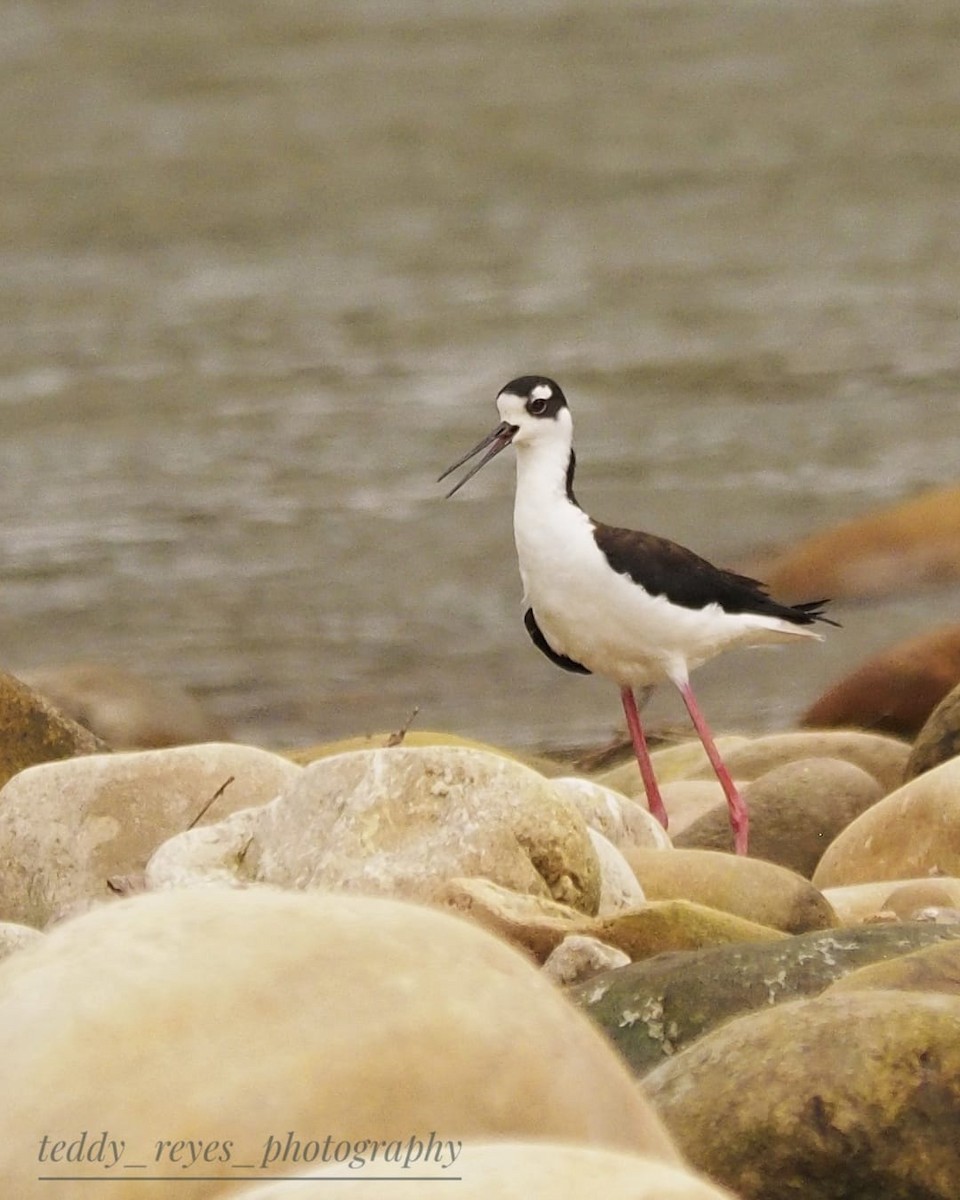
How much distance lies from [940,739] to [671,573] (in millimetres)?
1194

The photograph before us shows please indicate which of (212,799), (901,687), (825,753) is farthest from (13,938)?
(901,687)

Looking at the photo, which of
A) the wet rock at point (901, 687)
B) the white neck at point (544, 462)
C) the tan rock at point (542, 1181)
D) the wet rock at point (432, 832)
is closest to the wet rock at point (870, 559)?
the wet rock at point (901, 687)

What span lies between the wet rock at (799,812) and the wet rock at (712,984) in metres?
2.81

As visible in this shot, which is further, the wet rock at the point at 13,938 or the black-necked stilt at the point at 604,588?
the black-necked stilt at the point at 604,588

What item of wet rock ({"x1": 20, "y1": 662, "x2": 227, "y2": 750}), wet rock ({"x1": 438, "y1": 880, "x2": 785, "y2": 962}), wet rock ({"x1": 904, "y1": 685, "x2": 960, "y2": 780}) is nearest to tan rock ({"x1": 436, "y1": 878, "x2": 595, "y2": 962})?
wet rock ({"x1": 438, "y1": 880, "x2": 785, "y2": 962})

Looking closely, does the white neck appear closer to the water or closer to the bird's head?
the bird's head

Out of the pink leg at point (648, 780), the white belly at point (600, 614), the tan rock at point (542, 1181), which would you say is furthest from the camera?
the white belly at point (600, 614)

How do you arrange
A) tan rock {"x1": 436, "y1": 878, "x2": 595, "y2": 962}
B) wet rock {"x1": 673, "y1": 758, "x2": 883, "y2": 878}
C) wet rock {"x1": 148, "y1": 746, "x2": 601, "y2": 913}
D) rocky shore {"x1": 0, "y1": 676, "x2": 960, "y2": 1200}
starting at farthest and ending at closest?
wet rock {"x1": 673, "y1": 758, "x2": 883, "y2": 878} → wet rock {"x1": 148, "y1": 746, "x2": 601, "y2": 913} → tan rock {"x1": 436, "y1": 878, "x2": 595, "y2": 962} → rocky shore {"x1": 0, "y1": 676, "x2": 960, "y2": 1200}

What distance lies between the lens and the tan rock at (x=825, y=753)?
8.02 metres

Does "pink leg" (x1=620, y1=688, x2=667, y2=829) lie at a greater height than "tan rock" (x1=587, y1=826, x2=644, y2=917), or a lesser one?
lesser

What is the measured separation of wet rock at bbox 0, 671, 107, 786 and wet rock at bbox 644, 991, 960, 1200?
13.0 feet

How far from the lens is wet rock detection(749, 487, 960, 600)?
1318cm

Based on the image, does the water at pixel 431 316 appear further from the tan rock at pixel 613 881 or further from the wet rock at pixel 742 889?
the tan rock at pixel 613 881

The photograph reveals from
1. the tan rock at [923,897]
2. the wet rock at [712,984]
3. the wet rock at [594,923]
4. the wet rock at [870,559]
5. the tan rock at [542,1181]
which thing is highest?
the tan rock at [542,1181]
